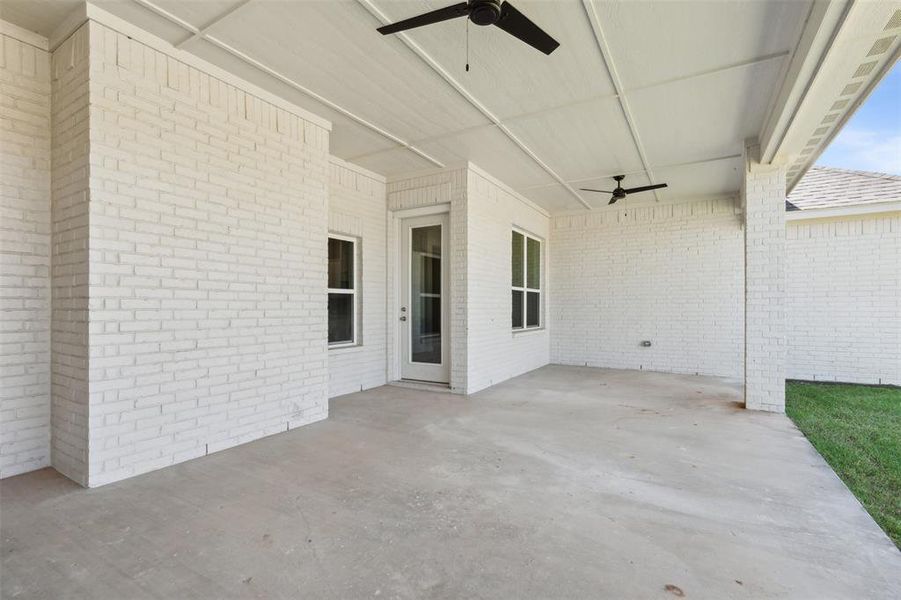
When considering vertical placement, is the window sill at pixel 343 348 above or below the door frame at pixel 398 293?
below

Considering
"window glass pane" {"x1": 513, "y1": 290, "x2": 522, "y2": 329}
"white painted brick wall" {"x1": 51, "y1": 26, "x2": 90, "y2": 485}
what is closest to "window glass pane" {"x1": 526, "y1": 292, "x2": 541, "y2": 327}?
"window glass pane" {"x1": 513, "y1": 290, "x2": 522, "y2": 329}

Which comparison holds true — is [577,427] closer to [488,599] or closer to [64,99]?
[488,599]

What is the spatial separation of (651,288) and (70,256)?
7965 millimetres

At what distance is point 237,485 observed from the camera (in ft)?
9.39

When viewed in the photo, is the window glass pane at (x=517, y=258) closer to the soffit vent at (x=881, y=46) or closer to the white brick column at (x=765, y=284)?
the white brick column at (x=765, y=284)

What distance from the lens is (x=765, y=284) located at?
4.93 meters

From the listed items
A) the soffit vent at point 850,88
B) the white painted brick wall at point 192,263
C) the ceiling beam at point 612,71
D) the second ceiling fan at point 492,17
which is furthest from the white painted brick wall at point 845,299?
the white painted brick wall at point 192,263

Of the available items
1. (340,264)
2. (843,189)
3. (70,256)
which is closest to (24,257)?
(70,256)

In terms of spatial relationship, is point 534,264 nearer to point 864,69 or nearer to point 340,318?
point 340,318

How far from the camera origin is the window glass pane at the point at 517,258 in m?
7.38

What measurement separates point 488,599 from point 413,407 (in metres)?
3.27

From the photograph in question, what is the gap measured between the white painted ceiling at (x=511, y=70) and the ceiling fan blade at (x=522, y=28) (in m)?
0.46

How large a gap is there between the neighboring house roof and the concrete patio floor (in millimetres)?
4831

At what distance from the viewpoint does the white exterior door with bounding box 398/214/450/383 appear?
623 cm
